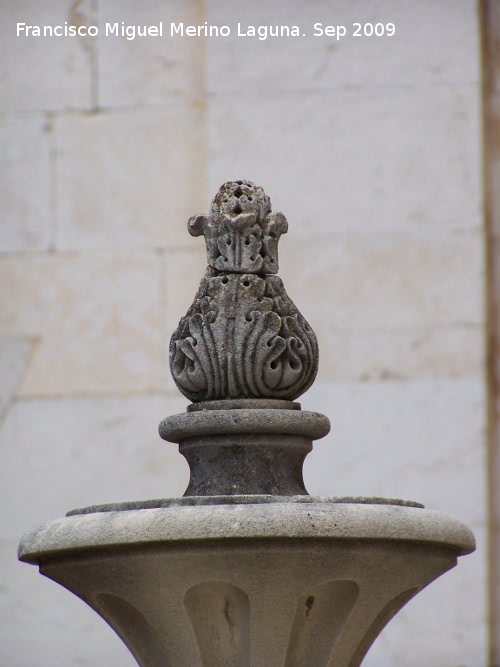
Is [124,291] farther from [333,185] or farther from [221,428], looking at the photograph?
[221,428]

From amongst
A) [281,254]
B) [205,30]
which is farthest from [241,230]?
[205,30]

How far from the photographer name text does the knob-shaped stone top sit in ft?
10.6

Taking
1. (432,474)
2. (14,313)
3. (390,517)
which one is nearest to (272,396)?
(390,517)

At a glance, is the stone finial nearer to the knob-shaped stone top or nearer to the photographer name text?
the knob-shaped stone top

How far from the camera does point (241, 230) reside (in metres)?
4.86

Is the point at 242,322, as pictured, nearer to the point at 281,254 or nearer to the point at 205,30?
the point at 281,254

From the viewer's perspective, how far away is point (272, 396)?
4.79 metres

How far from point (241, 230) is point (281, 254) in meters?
2.92

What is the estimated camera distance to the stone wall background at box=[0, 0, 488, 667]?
298 inches

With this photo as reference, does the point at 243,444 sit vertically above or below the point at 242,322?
below

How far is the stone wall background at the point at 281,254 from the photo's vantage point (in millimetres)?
7578

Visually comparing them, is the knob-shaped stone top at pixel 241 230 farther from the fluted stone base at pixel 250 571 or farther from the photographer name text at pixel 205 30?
the photographer name text at pixel 205 30

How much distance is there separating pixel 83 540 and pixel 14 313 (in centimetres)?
374

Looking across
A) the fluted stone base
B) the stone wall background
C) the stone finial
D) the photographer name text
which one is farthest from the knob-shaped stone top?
the photographer name text
